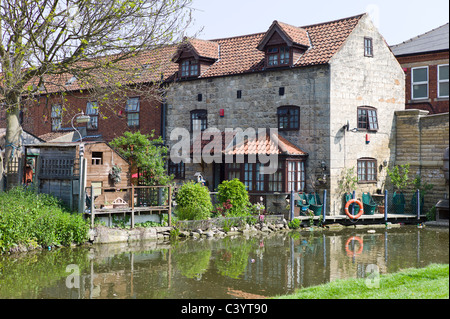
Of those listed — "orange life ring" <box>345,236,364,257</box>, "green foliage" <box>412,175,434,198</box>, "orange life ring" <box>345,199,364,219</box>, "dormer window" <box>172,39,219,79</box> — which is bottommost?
"orange life ring" <box>345,236,364,257</box>

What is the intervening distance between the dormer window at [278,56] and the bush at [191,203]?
759cm

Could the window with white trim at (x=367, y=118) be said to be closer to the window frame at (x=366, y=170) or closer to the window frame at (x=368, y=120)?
the window frame at (x=368, y=120)

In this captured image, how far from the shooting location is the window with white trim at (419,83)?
25.4m

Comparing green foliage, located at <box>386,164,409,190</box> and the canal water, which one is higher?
green foliage, located at <box>386,164,409,190</box>

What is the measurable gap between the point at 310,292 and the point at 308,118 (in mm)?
14134

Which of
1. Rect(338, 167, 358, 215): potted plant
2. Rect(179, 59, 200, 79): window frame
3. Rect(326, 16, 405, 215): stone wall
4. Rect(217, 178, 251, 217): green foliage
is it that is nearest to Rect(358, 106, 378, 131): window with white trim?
Rect(326, 16, 405, 215): stone wall

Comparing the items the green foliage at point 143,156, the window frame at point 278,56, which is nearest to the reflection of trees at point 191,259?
the green foliage at point 143,156

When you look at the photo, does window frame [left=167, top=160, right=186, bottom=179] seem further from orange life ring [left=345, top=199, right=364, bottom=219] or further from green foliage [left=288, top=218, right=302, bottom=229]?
orange life ring [left=345, top=199, right=364, bottom=219]

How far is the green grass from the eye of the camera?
7523 mm

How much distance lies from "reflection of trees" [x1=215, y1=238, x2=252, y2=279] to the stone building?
18.3 feet

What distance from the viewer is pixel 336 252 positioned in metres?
15.3
